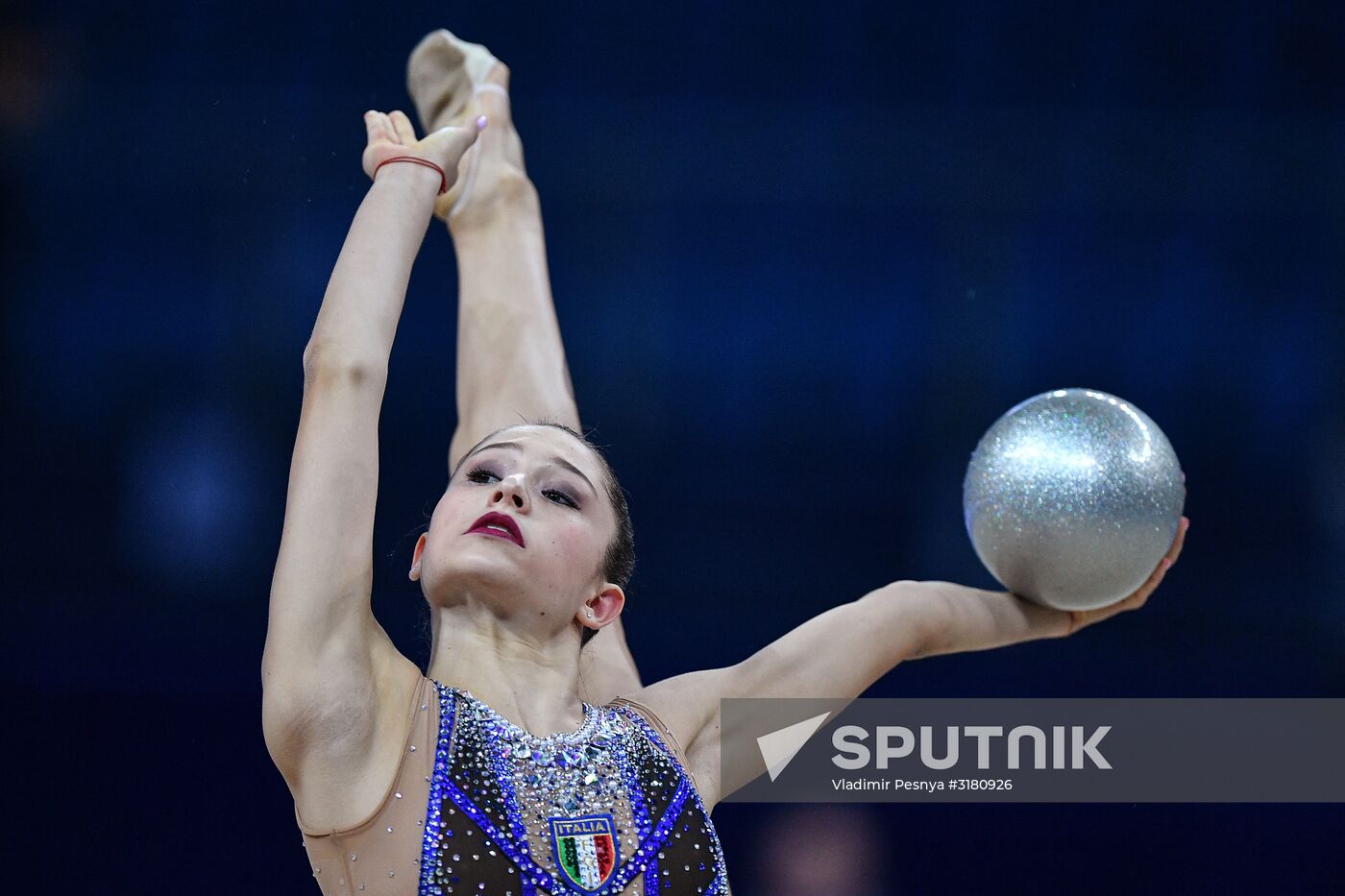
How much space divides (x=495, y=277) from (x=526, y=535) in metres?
0.74

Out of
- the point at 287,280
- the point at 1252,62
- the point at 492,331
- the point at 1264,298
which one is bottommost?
the point at 492,331

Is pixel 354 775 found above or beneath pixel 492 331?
beneath

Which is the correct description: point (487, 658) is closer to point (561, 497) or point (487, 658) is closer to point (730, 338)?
point (561, 497)

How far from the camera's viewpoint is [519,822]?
159cm

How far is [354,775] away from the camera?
5.01ft

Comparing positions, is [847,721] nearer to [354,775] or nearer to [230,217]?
[354,775]

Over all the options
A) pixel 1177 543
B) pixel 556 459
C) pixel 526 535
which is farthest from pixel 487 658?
pixel 1177 543

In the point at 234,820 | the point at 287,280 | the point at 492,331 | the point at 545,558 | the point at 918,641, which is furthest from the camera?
→ the point at 287,280

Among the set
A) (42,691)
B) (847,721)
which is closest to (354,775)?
(847,721)

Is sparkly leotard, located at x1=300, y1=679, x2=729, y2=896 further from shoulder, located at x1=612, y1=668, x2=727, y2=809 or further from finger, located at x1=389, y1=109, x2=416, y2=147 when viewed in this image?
finger, located at x1=389, y1=109, x2=416, y2=147

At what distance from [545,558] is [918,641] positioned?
0.64m

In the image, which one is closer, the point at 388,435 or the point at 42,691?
the point at 42,691

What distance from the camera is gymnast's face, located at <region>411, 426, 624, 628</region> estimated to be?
5.64 ft

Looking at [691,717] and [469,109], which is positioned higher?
[469,109]
